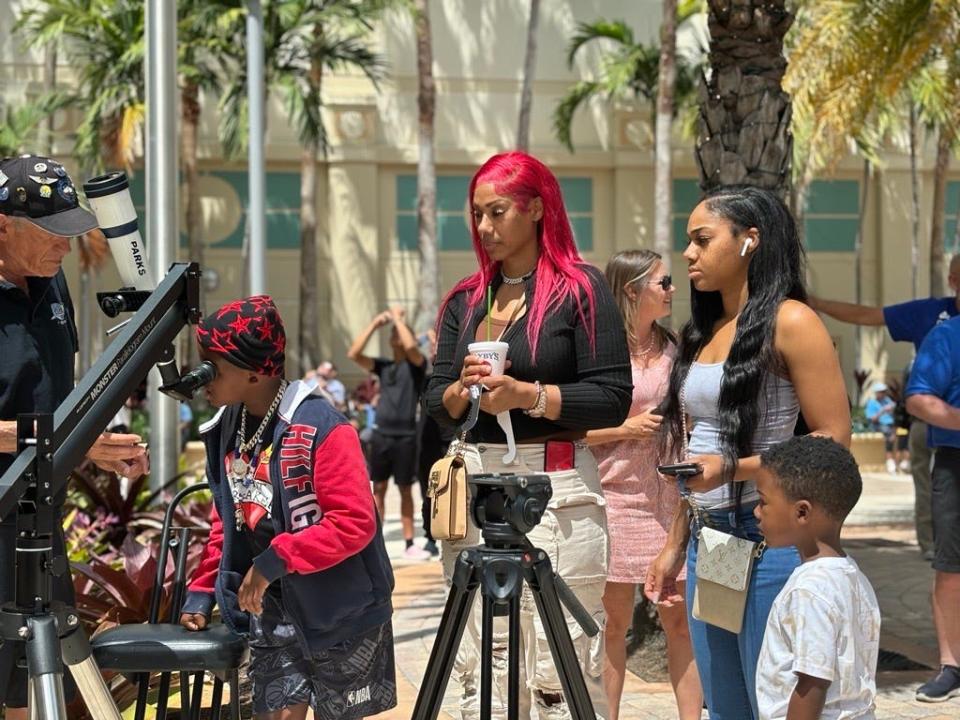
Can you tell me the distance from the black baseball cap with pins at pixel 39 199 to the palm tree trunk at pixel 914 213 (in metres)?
28.4

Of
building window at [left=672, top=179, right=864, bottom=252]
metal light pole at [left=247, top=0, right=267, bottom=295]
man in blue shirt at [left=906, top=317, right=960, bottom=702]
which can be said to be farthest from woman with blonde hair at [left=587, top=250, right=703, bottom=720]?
building window at [left=672, top=179, right=864, bottom=252]

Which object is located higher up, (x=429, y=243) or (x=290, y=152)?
(x=290, y=152)

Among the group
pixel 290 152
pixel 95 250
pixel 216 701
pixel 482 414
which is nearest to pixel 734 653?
pixel 482 414

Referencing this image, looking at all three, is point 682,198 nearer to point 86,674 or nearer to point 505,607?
point 505,607

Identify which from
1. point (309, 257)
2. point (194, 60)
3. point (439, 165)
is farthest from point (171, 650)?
point (439, 165)

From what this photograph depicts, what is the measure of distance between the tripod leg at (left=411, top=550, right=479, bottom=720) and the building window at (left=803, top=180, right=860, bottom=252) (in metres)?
30.3

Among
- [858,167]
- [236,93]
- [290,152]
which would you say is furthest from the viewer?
[858,167]

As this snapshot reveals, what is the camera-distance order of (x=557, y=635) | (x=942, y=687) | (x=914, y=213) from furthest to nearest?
1. (x=914, y=213)
2. (x=942, y=687)
3. (x=557, y=635)

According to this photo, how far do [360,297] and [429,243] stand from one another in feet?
19.4

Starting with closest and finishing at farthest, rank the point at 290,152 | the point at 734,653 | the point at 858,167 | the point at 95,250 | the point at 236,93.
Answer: the point at 734,653 → the point at 95,250 → the point at 236,93 → the point at 290,152 → the point at 858,167

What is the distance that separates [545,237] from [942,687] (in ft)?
10.4

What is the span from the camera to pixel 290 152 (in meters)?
30.3

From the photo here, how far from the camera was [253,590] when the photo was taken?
136 inches

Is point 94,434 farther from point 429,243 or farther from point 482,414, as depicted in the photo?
point 429,243
